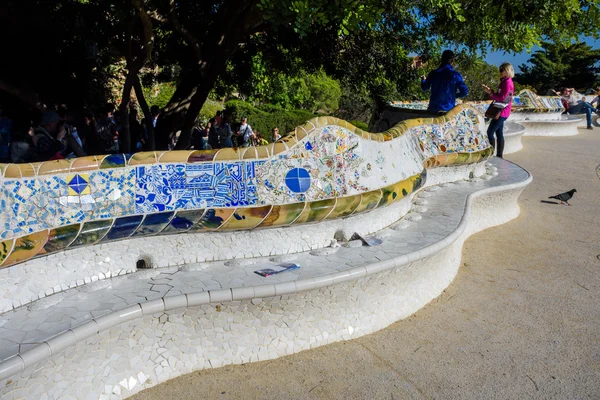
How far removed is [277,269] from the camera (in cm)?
388

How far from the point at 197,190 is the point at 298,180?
2.50 feet

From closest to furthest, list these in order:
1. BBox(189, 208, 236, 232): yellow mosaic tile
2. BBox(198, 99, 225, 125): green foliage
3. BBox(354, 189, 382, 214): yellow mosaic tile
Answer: BBox(189, 208, 236, 232): yellow mosaic tile → BBox(354, 189, 382, 214): yellow mosaic tile → BBox(198, 99, 225, 125): green foliage

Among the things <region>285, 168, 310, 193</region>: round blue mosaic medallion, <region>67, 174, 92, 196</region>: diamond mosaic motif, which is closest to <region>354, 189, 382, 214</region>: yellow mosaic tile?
<region>285, 168, 310, 193</region>: round blue mosaic medallion

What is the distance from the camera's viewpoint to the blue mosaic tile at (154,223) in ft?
12.2

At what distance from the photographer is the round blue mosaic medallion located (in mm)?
4211

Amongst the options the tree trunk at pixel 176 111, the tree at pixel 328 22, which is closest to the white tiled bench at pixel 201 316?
the tree at pixel 328 22

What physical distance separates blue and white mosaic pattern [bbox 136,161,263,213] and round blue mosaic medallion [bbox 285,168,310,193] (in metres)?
0.25

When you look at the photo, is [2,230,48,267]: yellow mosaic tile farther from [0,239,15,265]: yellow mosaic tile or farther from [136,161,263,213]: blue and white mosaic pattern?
[136,161,263,213]: blue and white mosaic pattern

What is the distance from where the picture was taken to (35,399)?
2834mm

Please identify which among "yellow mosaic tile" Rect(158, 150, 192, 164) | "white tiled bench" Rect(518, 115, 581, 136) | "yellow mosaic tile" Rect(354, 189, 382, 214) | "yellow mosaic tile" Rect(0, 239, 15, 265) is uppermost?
"yellow mosaic tile" Rect(158, 150, 192, 164)

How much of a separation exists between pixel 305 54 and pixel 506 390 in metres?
6.92

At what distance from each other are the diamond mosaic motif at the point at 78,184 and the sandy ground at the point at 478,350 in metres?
1.24

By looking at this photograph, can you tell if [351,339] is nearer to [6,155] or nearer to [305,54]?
[6,155]

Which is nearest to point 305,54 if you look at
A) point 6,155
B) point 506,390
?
point 6,155
